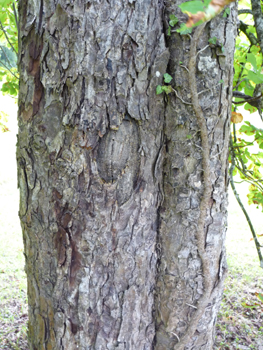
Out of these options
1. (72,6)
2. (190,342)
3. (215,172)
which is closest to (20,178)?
(72,6)

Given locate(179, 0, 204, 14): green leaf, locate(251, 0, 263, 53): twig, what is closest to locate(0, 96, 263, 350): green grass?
locate(251, 0, 263, 53): twig

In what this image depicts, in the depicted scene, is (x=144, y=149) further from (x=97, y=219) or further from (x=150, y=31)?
(x=150, y=31)

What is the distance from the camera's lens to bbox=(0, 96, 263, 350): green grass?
2229mm

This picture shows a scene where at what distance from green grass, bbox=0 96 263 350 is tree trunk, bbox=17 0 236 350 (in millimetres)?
1211

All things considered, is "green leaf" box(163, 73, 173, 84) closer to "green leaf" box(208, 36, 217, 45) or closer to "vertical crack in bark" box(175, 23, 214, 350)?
"vertical crack in bark" box(175, 23, 214, 350)

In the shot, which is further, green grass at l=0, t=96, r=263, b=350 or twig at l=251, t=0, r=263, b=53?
green grass at l=0, t=96, r=263, b=350

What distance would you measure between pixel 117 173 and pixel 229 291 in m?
2.34

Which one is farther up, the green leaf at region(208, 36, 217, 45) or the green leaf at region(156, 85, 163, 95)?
the green leaf at region(208, 36, 217, 45)

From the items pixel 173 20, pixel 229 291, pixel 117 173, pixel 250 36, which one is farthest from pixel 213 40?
pixel 229 291

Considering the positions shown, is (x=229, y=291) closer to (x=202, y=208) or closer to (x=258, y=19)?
(x=202, y=208)

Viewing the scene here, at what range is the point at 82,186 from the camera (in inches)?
42.3

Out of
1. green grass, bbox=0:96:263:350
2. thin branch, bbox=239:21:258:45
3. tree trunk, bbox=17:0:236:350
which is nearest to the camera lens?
tree trunk, bbox=17:0:236:350

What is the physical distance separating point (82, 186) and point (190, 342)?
2.72 feet

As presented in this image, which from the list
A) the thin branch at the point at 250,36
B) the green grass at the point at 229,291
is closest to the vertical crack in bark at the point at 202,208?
the thin branch at the point at 250,36
